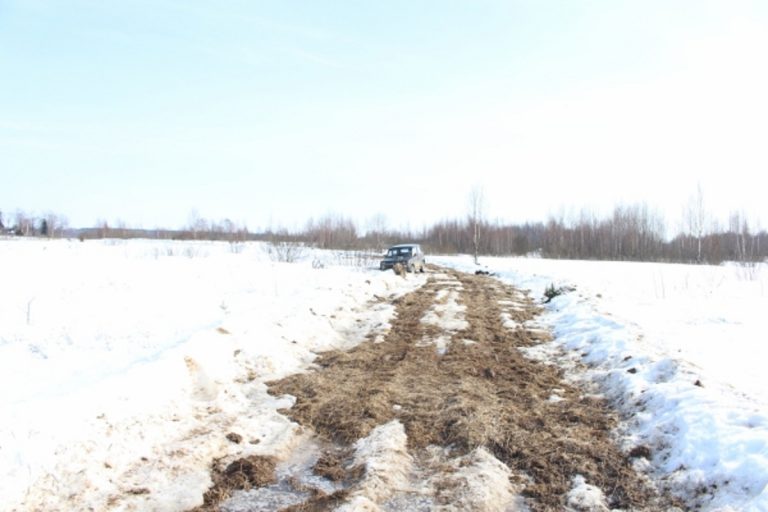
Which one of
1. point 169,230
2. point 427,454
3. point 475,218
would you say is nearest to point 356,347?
point 427,454

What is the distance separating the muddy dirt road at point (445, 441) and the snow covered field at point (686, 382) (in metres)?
0.39

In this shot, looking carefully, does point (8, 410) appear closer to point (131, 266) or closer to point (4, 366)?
point (4, 366)

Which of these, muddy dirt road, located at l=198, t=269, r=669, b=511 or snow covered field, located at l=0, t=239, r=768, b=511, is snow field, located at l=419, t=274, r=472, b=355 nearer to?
snow covered field, located at l=0, t=239, r=768, b=511

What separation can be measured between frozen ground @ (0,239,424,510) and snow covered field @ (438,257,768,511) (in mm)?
3886

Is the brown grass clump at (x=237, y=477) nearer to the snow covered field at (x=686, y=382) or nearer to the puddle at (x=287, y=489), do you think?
the puddle at (x=287, y=489)

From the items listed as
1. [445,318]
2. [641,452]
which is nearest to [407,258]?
[445,318]

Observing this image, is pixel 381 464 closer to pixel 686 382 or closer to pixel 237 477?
pixel 237 477

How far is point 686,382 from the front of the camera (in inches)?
245

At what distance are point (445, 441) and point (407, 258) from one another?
23209 millimetres

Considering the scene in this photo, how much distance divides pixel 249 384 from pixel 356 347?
3.05 metres

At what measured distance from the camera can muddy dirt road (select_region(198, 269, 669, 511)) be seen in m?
4.06

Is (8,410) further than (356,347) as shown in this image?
Answer: No

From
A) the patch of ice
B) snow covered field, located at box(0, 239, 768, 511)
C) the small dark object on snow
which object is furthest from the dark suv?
the patch of ice

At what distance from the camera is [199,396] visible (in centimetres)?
629
